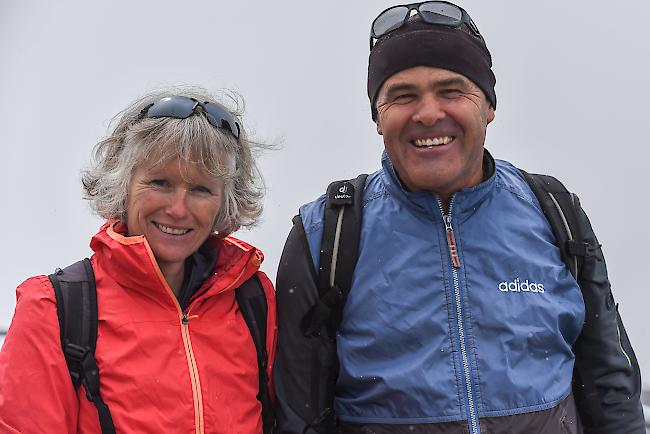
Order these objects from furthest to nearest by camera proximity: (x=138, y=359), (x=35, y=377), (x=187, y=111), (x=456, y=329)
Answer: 1. (x=187, y=111)
2. (x=456, y=329)
3. (x=138, y=359)
4. (x=35, y=377)

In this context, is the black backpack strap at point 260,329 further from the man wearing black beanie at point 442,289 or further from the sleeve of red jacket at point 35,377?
the sleeve of red jacket at point 35,377

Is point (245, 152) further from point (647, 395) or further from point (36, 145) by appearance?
point (36, 145)

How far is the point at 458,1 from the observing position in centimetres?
220

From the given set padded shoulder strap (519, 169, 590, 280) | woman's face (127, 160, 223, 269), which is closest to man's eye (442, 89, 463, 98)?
padded shoulder strap (519, 169, 590, 280)

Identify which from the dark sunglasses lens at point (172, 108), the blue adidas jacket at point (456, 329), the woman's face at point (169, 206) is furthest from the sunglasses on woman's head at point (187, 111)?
the blue adidas jacket at point (456, 329)

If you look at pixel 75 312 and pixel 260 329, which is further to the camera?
pixel 260 329

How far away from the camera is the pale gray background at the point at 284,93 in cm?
195

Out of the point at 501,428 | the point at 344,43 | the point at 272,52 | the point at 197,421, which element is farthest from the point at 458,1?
the point at 197,421

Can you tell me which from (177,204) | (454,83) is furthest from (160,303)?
(454,83)

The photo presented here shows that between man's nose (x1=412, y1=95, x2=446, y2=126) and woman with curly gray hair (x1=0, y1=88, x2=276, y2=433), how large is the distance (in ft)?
1.69

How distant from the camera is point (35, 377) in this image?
1523mm

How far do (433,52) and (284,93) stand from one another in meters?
0.85

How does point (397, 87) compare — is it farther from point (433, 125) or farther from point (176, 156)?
point (176, 156)

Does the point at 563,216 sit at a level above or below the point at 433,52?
below
